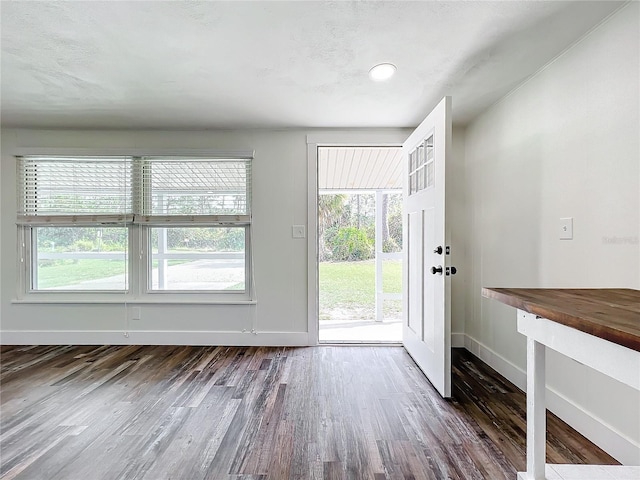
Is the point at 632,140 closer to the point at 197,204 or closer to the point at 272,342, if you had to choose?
the point at 272,342

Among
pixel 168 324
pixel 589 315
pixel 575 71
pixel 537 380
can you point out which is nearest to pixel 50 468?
pixel 168 324

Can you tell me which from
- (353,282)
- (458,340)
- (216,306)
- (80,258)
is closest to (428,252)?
(458,340)

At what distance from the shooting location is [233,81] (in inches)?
87.3

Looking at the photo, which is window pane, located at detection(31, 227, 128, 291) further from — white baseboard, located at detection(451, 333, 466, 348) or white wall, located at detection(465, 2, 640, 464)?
white wall, located at detection(465, 2, 640, 464)

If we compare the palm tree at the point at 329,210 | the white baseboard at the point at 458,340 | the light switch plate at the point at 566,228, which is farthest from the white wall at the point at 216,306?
the palm tree at the point at 329,210

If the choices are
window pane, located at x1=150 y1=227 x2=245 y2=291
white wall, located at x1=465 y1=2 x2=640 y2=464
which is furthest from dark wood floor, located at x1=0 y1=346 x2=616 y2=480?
window pane, located at x1=150 y1=227 x2=245 y2=291

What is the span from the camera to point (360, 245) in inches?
287

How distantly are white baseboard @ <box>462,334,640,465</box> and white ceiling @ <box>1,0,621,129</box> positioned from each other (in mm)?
1981

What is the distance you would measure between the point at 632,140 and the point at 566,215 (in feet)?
1.64

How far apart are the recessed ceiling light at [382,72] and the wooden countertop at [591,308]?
1.49 metres

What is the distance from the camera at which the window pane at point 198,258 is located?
10.8ft

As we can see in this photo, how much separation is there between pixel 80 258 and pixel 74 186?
717mm

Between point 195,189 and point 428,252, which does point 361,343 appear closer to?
point 428,252

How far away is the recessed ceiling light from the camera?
6.61 ft
